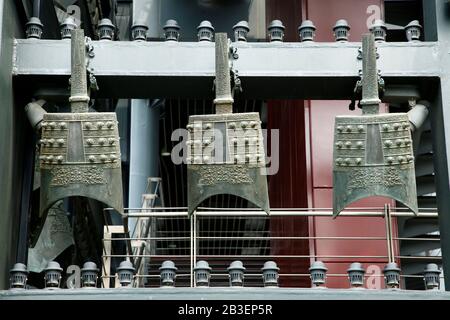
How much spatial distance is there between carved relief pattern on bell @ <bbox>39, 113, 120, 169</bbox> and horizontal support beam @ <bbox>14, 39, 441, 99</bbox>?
820mm

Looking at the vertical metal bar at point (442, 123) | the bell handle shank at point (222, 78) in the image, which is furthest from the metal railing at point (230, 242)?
the bell handle shank at point (222, 78)

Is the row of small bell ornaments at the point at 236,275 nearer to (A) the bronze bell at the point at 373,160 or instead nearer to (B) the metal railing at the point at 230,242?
(B) the metal railing at the point at 230,242

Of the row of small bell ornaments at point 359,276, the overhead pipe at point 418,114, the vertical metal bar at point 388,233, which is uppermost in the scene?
the overhead pipe at point 418,114

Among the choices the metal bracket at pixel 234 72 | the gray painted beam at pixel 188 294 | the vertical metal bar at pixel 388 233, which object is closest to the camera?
the gray painted beam at pixel 188 294

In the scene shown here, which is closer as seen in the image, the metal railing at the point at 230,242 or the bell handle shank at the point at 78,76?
the bell handle shank at the point at 78,76

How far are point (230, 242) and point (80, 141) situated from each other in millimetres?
11993

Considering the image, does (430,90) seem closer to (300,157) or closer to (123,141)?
(300,157)

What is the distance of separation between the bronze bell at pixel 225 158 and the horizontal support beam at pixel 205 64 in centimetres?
98

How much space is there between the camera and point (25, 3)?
44.0 feet

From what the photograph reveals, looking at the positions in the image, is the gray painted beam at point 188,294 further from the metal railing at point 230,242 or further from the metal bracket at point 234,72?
the metal bracket at point 234,72

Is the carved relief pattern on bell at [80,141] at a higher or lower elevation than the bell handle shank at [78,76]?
lower

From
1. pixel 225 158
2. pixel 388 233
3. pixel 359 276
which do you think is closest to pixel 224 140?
pixel 225 158

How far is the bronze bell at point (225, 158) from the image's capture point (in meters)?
12.0

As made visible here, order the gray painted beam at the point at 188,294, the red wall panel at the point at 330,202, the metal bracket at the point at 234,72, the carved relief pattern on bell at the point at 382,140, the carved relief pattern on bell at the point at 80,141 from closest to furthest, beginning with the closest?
the gray painted beam at the point at 188,294 → the carved relief pattern on bell at the point at 80,141 → the carved relief pattern on bell at the point at 382,140 → the metal bracket at the point at 234,72 → the red wall panel at the point at 330,202
